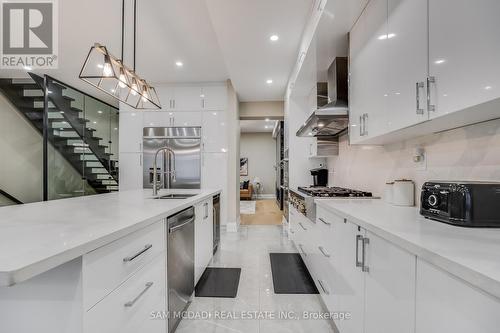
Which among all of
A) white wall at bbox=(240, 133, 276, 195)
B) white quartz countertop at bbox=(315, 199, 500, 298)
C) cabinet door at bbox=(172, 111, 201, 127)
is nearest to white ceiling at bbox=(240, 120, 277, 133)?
white wall at bbox=(240, 133, 276, 195)

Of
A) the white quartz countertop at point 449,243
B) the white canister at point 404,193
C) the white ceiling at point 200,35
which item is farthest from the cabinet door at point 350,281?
the white ceiling at point 200,35

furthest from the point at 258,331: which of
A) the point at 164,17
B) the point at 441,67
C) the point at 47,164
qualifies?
the point at 47,164

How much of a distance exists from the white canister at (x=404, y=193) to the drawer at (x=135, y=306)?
1627 millimetres

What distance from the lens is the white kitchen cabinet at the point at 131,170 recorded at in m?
4.55

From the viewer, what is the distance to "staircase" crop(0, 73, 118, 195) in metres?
4.41

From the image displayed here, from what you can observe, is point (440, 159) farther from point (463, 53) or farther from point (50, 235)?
point (50, 235)

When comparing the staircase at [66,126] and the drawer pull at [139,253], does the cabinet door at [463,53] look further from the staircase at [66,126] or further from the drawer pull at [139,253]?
the staircase at [66,126]

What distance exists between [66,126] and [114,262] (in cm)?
517

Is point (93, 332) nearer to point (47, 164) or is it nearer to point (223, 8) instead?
point (223, 8)

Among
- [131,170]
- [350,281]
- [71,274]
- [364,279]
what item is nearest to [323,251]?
[350,281]

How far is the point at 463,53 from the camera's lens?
885mm

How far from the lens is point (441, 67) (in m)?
1.00

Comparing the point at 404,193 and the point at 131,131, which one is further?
the point at 131,131

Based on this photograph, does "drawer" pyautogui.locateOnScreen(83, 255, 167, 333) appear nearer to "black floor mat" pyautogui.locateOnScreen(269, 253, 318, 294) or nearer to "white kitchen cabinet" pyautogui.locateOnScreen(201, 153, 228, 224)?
"black floor mat" pyautogui.locateOnScreen(269, 253, 318, 294)
